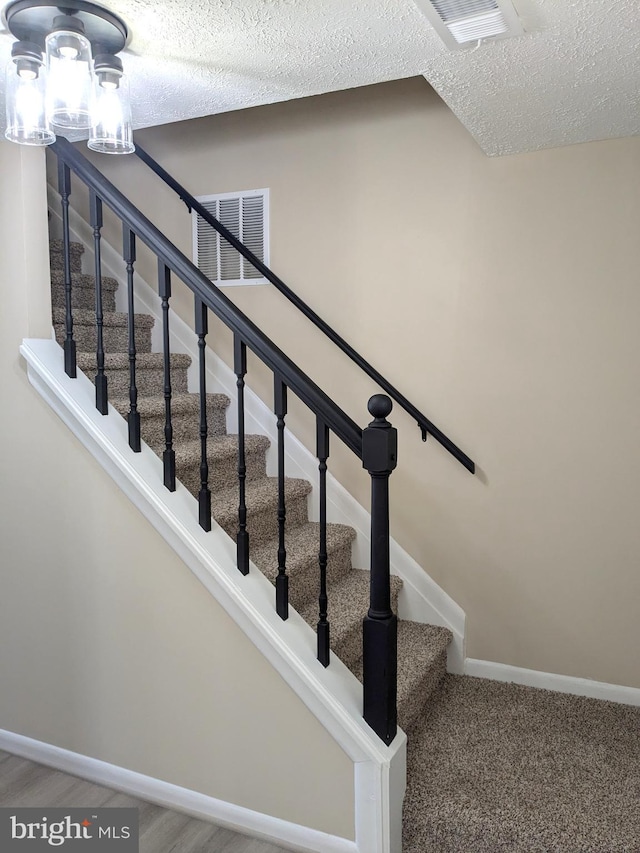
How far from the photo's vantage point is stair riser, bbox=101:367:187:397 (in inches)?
109

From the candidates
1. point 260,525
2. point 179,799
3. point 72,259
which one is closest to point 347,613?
point 260,525

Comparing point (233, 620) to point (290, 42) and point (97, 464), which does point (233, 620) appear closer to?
point (97, 464)

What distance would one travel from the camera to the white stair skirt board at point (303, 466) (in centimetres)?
289

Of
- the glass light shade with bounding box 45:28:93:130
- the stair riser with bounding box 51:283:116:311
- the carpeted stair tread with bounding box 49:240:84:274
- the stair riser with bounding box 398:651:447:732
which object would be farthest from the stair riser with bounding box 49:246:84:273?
the stair riser with bounding box 398:651:447:732

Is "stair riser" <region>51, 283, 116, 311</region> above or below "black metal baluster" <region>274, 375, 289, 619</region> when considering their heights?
above

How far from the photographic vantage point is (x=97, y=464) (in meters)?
2.25

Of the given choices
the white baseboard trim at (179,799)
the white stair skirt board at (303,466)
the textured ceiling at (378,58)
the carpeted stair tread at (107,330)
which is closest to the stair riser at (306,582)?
the white stair skirt board at (303,466)

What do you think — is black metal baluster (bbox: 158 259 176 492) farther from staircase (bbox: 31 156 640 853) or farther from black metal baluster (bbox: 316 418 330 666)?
black metal baluster (bbox: 316 418 330 666)

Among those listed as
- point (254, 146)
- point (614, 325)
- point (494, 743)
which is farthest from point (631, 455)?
point (254, 146)

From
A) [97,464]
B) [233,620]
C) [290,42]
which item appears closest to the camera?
[290,42]

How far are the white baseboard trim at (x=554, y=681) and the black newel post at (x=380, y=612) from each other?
3.38 ft

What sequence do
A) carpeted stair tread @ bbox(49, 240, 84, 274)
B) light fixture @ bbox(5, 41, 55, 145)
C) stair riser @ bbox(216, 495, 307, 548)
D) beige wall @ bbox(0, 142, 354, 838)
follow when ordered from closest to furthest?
light fixture @ bbox(5, 41, 55, 145)
beige wall @ bbox(0, 142, 354, 838)
stair riser @ bbox(216, 495, 307, 548)
carpeted stair tread @ bbox(49, 240, 84, 274)

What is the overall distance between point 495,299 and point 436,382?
0.41 metres

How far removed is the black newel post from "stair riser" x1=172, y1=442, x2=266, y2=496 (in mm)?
855
